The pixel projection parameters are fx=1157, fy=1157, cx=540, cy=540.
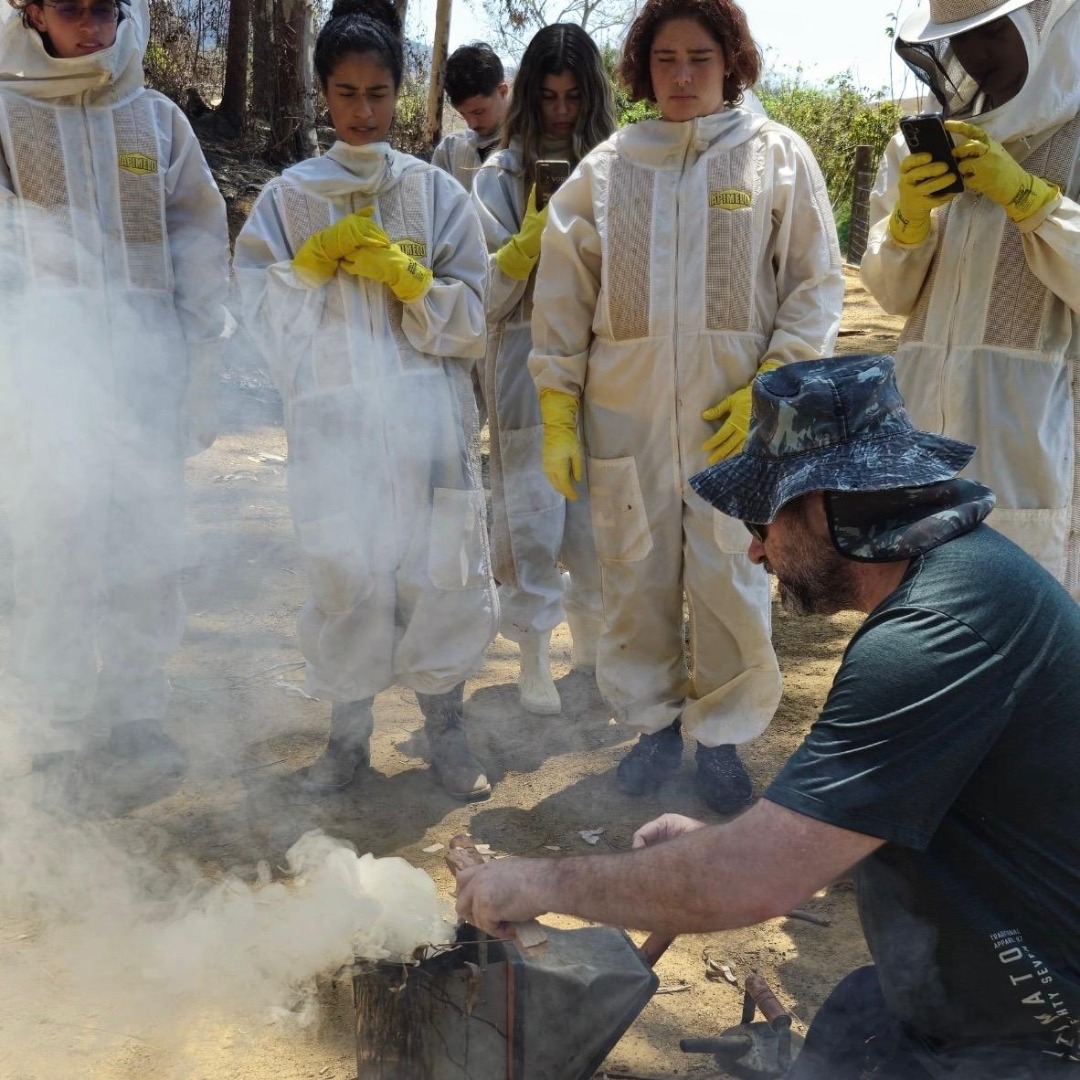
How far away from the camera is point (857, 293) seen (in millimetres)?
13008

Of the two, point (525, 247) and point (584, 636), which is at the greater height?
point (525, 247)

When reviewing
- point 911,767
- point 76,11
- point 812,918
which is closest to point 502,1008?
point 911,767

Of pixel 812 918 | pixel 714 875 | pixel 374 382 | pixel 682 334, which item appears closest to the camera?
pixel 714 875

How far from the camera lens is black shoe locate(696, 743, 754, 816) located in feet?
11.5

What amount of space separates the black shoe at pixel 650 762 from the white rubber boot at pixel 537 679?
0.52 meters

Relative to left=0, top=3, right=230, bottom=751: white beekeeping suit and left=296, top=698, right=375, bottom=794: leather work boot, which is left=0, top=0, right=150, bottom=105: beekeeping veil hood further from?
left=296, top=698, right=375, bottom=794: leather work boot

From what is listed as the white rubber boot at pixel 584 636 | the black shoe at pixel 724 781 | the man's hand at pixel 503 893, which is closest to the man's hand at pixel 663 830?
the man's hand at pixel 503 893

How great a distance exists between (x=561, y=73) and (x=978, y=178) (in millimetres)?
1685

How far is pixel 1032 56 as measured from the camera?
3.09m

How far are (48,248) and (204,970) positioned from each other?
2127 mm

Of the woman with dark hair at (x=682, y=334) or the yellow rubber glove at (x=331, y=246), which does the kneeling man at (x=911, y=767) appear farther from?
the yellow rubber glove at (x=331, y=246)

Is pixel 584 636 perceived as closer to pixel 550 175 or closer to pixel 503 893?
pixel 550 175

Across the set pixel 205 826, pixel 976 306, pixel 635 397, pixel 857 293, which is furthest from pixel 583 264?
pixel 857 293

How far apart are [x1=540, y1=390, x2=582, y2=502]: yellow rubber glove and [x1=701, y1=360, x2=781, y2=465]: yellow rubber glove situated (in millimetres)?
430
